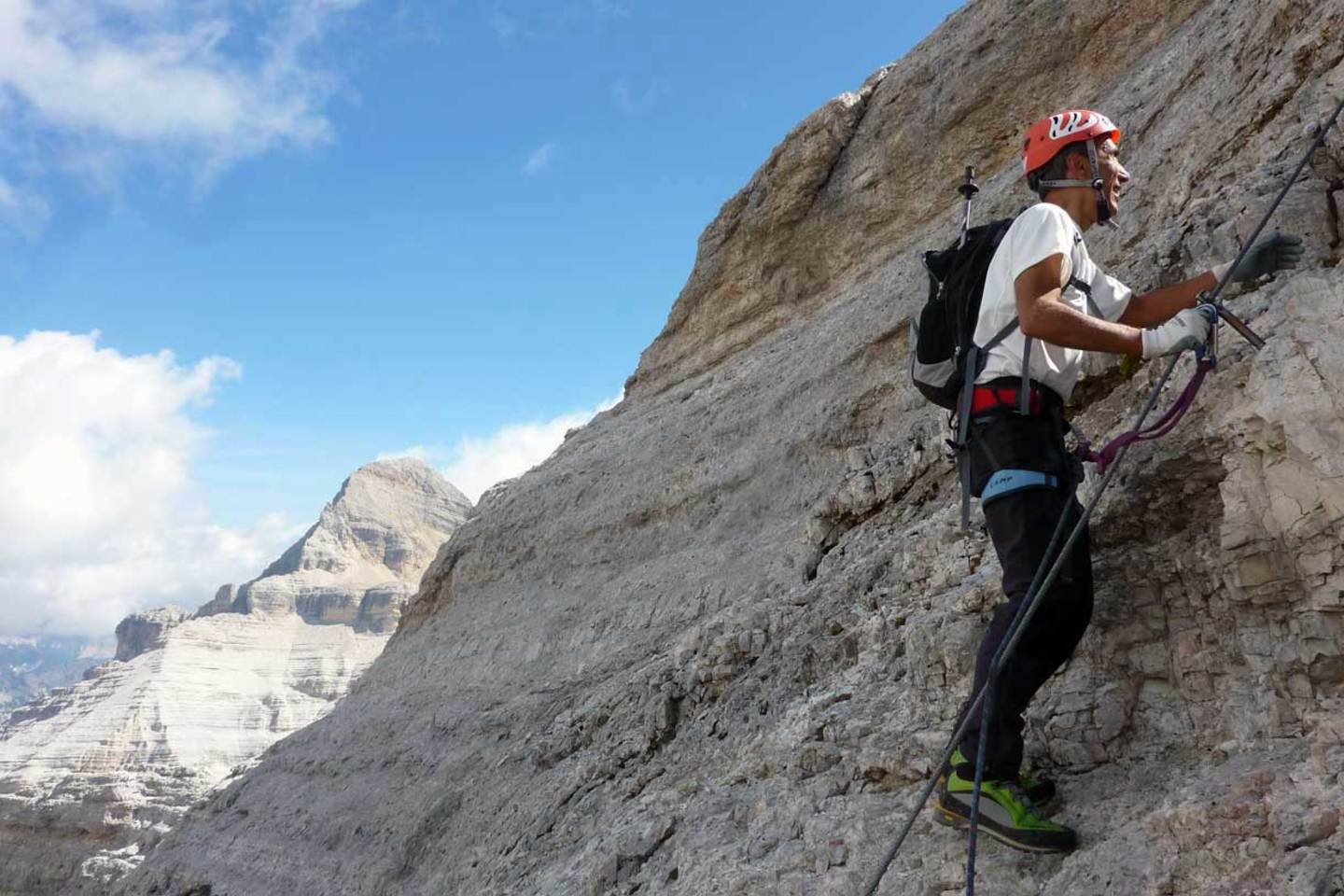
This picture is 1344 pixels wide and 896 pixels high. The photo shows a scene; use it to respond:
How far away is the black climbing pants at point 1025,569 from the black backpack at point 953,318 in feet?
1.09

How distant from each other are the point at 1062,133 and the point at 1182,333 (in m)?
1.23

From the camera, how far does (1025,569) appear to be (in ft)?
13.0

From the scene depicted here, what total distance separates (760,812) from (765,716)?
116cm

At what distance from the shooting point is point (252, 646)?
67.9 metres

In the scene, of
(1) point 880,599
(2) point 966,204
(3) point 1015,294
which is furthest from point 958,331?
(1) point 880,599

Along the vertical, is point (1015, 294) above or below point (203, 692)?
below

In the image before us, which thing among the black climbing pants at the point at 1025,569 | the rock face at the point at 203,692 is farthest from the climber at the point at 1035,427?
the rock face at the point at 203,692

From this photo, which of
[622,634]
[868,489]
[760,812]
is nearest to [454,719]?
[622,634]

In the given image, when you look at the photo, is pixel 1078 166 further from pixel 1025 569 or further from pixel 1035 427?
pixel 1025 569

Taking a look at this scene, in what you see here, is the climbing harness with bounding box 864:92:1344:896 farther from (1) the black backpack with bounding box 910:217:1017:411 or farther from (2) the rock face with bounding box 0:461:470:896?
(2) the rock face with bounding box 0:461:470:896

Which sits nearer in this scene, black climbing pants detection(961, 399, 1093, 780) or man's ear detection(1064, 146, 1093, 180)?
black climbing pants detection(961, 399, 1093, 780)

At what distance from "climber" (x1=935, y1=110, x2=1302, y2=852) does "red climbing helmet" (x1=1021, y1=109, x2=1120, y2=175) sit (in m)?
0.01

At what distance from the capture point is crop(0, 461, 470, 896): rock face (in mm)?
30750

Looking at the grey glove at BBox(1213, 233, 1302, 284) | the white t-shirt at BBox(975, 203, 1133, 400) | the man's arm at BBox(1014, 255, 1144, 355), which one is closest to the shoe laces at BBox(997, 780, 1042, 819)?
the white t-shirt at BBox(975, 203, 1133, 400)
